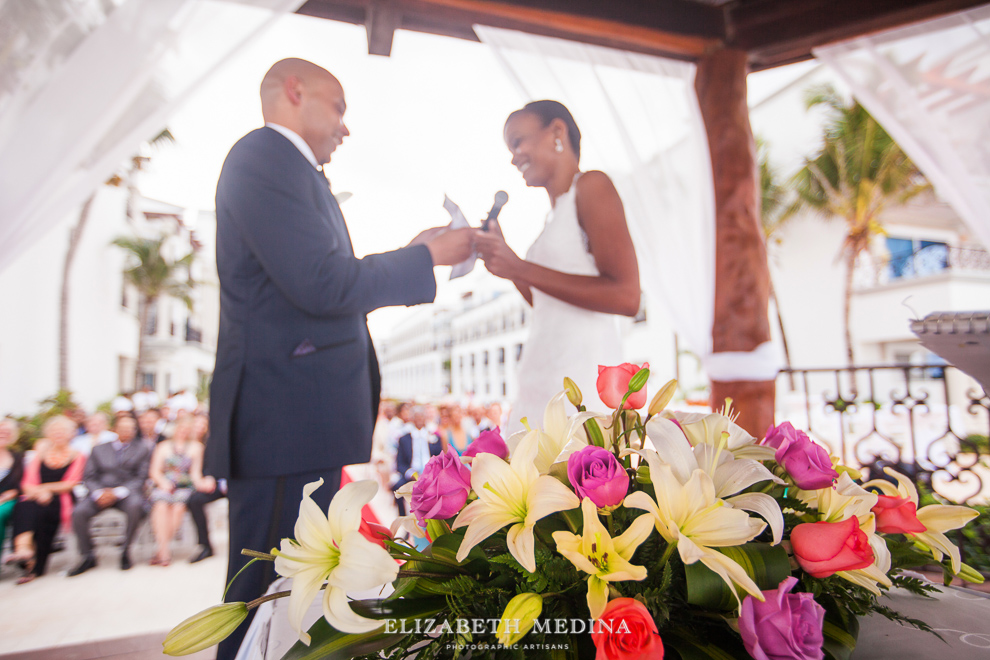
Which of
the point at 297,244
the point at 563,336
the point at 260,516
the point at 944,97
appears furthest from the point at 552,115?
the point at 944,97

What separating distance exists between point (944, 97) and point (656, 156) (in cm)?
126

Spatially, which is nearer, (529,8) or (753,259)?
(529,8)

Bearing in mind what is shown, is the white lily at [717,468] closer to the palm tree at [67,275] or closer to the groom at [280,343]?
the groom at [280,343]

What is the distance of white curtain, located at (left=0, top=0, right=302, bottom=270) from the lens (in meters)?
1.58

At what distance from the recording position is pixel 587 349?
5.07ft

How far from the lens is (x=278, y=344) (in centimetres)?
118

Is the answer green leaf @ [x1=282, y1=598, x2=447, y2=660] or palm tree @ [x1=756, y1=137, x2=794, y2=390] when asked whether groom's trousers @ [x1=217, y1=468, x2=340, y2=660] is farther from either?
palm tree @ [x1=756, y1=137, x2=794, y2=390]

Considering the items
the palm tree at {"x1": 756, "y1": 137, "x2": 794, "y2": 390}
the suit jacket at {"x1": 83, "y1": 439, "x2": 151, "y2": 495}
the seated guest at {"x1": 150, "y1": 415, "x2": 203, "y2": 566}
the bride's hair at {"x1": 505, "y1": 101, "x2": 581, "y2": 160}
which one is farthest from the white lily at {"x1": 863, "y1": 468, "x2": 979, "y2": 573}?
the palm tree at {"x1": 756, "y1": 137, "x2": 794, "y2": 390}

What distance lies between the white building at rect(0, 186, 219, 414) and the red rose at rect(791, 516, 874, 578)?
3.85 m

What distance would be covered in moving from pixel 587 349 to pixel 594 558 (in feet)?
3.84

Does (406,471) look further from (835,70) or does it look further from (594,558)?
(594,558)

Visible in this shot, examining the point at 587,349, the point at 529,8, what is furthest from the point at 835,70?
the point at 587,349

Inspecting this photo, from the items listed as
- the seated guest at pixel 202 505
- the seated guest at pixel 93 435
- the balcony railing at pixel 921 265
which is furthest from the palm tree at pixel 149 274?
the balcony railing at pixel 921 265

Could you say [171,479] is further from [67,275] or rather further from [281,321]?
[67,275]
